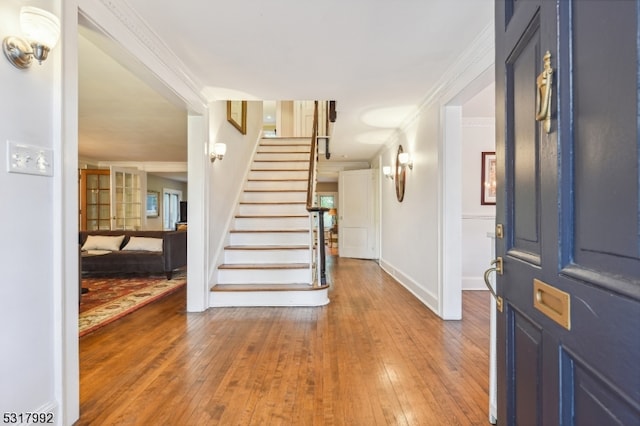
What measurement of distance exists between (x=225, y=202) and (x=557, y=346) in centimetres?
420

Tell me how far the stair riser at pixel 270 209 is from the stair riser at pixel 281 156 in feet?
4.88

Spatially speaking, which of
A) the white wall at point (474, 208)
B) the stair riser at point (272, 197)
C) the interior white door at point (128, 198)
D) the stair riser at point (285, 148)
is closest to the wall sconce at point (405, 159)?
the white wall at point (474, 208)

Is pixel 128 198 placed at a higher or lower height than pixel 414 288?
higher

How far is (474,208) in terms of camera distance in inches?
185

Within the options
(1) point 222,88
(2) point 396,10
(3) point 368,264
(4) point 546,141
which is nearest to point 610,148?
(4) point 546,141

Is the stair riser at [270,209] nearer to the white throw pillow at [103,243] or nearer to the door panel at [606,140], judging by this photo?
the white throw pillow at [103,243]

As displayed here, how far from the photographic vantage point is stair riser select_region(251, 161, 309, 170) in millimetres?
6156

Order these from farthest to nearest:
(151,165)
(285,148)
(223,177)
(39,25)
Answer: (151,165) < (285,148) < (223,177) < (39,25)

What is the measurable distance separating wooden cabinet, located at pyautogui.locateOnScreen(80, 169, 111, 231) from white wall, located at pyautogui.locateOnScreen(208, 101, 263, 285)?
4.20 metres

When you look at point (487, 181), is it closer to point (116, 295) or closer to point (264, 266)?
point (264, 266)

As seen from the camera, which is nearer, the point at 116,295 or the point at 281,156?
the point at 116,295

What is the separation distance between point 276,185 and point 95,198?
4.86 meters

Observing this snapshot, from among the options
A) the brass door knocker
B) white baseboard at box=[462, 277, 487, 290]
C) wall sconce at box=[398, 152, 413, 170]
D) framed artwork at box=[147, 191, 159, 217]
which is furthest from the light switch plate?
framed artwork at box=[147, 191, 159, 217]

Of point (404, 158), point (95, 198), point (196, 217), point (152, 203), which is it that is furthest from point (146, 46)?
point (152, 203)
